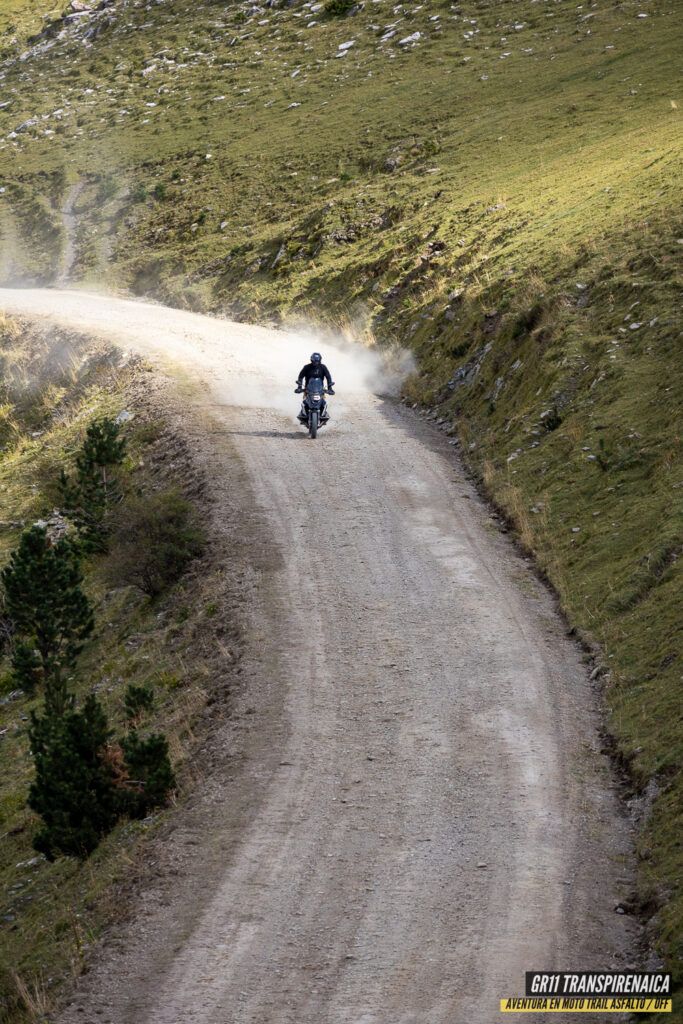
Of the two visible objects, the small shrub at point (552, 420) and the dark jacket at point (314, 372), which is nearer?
the small shrub at point (552, 420)

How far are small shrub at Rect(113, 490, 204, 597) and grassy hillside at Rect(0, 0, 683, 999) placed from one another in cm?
633

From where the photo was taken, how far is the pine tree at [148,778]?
1072cm

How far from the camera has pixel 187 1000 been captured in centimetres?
779

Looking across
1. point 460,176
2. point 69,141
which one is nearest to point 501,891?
point 460,176

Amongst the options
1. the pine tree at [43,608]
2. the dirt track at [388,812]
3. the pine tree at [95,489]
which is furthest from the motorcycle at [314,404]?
the pine tree at [43,608]

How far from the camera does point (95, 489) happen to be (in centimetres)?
Answer: 2072

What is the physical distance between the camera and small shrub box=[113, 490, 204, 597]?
55.8ft

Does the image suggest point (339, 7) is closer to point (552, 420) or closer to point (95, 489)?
point (95, 489)

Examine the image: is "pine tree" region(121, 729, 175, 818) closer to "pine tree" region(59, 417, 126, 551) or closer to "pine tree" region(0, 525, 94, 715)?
"pine tree" region(0, 525, 94, 715)

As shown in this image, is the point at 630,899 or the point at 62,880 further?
the point at 62,880

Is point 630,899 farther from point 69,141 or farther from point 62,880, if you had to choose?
point 69,141

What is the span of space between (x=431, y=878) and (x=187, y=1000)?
261 cm

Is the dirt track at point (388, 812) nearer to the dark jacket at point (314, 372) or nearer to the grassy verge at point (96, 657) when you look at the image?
the grassy verge at point (96, 657)

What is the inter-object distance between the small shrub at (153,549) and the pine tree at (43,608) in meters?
1.00
